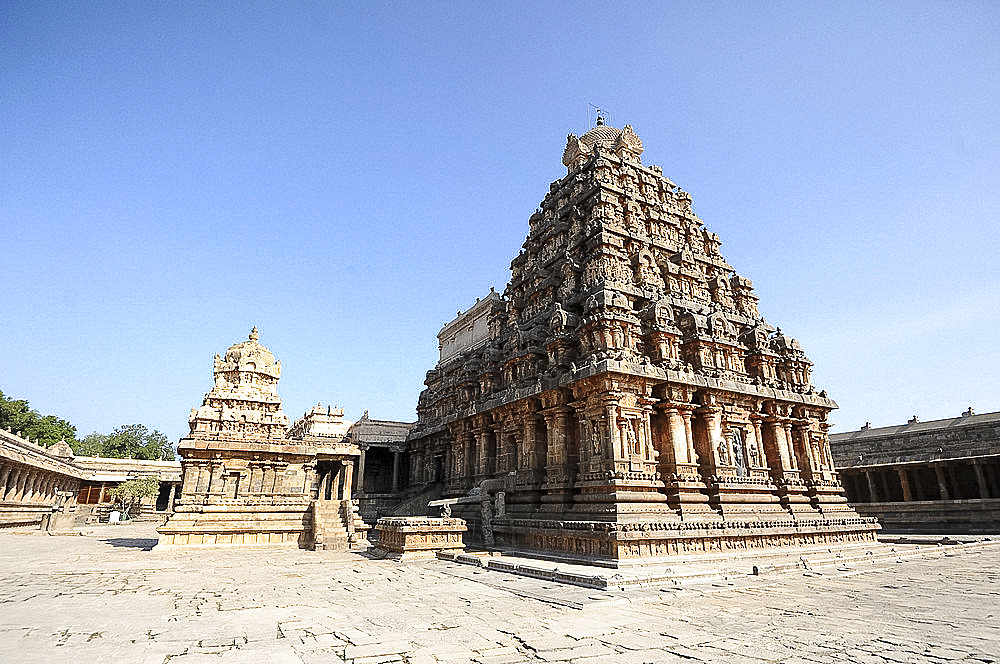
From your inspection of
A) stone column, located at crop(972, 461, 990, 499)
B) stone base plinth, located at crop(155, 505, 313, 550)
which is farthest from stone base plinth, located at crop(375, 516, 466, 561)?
stone column, located at crop(972, 461, 990, 499)

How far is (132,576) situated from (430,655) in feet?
36.4

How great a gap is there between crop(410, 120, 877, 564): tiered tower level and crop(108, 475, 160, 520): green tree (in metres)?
38.6

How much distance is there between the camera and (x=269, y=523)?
78.6ft

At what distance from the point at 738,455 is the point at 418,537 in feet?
43.7

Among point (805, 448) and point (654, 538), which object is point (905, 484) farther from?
point (654, 538)

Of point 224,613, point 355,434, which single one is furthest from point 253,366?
point 224,613

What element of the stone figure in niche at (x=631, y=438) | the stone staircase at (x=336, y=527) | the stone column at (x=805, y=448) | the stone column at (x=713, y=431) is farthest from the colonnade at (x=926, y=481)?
the stone staircase at (x=336, y=527)

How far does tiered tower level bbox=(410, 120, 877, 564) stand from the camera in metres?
18.4

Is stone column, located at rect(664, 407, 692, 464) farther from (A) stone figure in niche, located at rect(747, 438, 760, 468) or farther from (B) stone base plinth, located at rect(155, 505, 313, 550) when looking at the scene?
(B) stone base plinth, located at rect(155, 505, 313, 550)

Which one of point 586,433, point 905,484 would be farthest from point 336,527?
point 905,484

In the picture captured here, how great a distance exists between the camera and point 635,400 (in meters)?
19.5

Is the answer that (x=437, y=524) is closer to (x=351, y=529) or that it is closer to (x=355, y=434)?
(x=351, y=529)

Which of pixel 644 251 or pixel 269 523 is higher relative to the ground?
pixel 644 251

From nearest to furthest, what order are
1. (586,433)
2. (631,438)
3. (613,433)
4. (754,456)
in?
(613,433) < (631,438) < (586,433) < (754,456)
